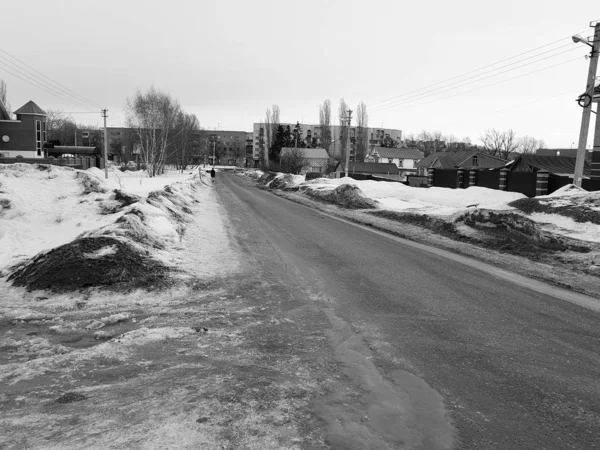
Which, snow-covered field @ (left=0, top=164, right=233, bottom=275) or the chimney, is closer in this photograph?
snow-covered field @ (left=0, top=164, right=233, bottom=275)

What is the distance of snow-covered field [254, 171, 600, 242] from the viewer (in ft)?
Answer: 43.5

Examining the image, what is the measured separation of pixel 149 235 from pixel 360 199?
16.7 meters

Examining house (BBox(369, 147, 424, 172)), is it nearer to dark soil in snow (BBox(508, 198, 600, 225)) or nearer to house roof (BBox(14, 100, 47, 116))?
house roof (BBox(14, 100, 47, 116))

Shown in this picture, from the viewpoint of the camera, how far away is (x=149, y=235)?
8.84 m

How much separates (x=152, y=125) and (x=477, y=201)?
37.8 m

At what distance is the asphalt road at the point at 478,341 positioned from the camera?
330cm

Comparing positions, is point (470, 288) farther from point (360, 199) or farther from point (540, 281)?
point (360, 199)

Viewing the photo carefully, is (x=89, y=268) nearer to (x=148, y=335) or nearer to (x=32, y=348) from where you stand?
(x=32, y=348)

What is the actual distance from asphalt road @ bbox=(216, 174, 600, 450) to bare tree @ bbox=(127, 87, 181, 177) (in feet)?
146

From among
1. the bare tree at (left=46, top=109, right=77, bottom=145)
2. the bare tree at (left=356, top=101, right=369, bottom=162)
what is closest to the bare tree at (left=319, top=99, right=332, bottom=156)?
the bare tree at (left=356, top=101, right=369, bottom=162)

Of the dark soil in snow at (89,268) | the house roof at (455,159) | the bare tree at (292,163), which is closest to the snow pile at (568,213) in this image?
the dark soil in snow at (89,268)

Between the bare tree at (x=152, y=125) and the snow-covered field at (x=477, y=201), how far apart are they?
59.7 ft

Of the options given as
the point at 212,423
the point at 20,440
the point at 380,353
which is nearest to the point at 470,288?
the point at 380,353

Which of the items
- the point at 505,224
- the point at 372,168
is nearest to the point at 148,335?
the point at 505,224
